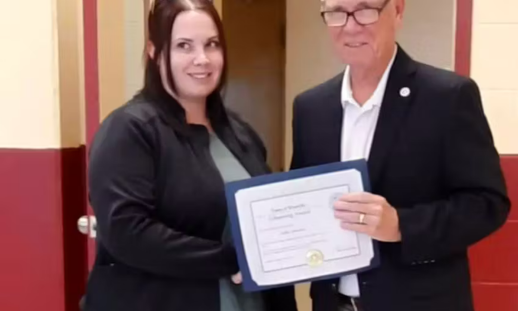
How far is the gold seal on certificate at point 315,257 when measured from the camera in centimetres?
135

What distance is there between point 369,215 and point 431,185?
17 centimetres

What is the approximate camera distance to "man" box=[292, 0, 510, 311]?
131 cm

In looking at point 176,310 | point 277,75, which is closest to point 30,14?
point 176,310

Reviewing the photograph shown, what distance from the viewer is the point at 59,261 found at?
222cm

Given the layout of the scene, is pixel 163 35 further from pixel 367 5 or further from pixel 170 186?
pixel 367 5

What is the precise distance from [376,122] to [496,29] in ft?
2.58

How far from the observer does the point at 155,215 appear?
4.76 feet

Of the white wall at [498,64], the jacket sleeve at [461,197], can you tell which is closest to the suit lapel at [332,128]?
the jacket sleeve at [461,197]

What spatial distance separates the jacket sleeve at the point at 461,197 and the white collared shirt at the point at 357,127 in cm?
15

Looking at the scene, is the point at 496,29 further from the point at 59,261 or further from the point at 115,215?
the point at 59,261

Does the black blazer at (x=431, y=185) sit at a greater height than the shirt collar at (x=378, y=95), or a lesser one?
lesser

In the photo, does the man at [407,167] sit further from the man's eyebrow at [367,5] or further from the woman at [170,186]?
the woman at [170,186]

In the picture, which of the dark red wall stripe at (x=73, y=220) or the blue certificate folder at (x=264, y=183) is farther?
the dark red wall stripe at (x=73, y=220)

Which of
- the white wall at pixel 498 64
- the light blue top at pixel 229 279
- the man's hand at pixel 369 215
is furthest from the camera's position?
the white wall at pixel 498 64
